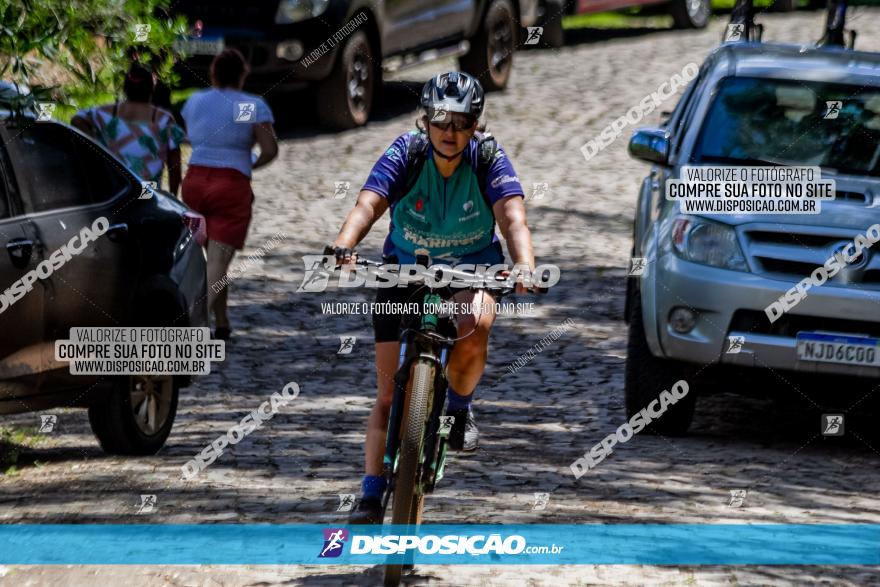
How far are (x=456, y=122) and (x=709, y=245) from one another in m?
2.70

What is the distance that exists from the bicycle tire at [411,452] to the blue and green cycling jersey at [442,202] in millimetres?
750

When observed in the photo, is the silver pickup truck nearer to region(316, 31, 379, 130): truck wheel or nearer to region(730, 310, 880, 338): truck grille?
region(730, 310, 880, 338): truck grille

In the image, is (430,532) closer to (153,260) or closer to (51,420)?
(153,260)

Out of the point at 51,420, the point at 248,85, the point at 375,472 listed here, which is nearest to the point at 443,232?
the point at 375,472

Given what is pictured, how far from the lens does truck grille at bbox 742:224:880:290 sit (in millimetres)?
8641

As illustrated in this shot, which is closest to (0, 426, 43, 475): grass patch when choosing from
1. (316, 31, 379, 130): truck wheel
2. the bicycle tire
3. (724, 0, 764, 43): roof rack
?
the bicycle tire

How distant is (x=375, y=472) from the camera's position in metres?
6.61

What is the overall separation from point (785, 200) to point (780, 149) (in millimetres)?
633

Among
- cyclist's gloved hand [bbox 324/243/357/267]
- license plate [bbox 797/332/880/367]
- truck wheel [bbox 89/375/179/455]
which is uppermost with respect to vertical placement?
cyclist's gloved hand [bbox 324/243/357/267]

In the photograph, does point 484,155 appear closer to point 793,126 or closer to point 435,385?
point 435,385

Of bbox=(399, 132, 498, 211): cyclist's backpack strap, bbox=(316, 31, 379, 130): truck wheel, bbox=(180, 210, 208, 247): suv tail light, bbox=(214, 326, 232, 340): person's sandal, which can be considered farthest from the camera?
bbox=(316, 31, 379, 130): truck wheel

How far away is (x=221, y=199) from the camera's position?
1139 centimetres

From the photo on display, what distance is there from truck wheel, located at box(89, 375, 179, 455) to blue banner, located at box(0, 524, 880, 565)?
4.45 ft

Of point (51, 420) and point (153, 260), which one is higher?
point (153, 260)
